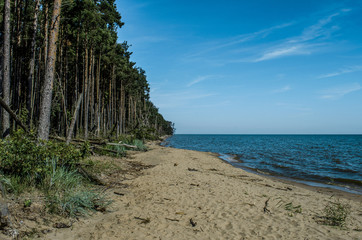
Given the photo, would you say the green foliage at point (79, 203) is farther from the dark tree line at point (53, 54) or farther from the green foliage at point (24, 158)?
the dark tree line at point (53, 54)

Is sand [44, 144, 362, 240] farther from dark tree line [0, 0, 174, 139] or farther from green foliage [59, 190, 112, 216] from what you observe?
dark tree line [0, 0, 174, 139]

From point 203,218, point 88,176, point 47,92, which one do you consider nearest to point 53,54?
point 47,92

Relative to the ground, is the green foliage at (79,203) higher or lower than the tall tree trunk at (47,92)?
lower

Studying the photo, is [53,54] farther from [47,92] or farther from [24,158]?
[24,158]

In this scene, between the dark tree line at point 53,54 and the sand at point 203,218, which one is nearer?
the sand at point 203,218

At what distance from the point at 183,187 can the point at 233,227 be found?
3599 mm

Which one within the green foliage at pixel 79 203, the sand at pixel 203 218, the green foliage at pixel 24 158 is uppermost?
the green foliage at pixel 24 158

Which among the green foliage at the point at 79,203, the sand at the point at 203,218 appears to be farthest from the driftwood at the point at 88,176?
the green foliage at the point at 79,203

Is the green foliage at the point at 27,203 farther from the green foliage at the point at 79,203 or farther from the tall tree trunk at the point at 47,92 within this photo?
the tall tree trunk at the point at 47,92

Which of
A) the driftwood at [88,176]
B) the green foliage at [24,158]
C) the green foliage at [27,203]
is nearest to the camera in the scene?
the green foliage at [27,203]

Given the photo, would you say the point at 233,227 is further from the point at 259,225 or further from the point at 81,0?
the point at 81,0

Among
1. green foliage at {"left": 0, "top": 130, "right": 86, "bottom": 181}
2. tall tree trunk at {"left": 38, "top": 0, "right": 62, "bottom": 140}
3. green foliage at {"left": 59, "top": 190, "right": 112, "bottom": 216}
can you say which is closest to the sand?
green foliage at {"left": 59, "top": 190, "right": 112, "bottom": 216}

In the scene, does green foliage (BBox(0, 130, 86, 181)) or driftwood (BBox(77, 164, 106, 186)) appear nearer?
green foliage (BBox(0, 130, 86, 181))

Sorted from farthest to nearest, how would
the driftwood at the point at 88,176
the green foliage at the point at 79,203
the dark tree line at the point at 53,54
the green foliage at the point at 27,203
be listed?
1. the dark tree line at the point at 53,54
2. the driftwood at the point at 88,176
3. the green foliage at the point at 79,203
4. the green foliage at the point at 27,203
